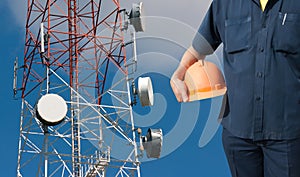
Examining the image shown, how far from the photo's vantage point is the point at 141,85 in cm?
942

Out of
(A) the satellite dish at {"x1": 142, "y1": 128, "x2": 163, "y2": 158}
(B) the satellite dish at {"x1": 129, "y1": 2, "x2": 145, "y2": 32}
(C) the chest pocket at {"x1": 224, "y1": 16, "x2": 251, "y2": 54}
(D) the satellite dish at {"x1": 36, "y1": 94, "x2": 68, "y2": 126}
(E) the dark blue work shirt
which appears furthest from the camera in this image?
(B) the satellite dish at {"x1": 129, "y1": 2, "x2": 145, "y2": 32}

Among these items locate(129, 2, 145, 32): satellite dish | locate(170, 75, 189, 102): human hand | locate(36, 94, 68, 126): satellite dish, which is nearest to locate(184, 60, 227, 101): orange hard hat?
locate(170, 75, 189, 102): human hand

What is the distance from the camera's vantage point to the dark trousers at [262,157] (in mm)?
1433

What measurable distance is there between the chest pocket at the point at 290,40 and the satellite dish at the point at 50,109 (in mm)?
8922

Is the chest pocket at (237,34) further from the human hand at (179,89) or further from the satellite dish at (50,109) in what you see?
the satellite dish at (50,109)

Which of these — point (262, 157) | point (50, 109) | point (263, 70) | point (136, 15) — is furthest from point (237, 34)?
point (136, 15)

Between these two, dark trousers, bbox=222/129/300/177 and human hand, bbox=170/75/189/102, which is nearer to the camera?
dark trousers, bbox=222/129/300/177

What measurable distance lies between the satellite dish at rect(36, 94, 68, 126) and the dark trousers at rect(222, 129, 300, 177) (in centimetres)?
879

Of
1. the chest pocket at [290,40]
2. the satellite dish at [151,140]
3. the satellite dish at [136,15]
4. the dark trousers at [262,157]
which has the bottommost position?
the satellite dish at [151,140]

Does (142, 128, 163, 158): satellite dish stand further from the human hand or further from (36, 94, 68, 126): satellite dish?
the human hand

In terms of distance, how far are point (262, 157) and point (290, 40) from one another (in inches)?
14.0

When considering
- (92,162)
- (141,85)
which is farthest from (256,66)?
(92,162)

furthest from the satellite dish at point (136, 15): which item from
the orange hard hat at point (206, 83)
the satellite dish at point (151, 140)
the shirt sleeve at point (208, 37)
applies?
the orange hard hat at point (206, 83)

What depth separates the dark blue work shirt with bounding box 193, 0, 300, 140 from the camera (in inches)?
56.4
